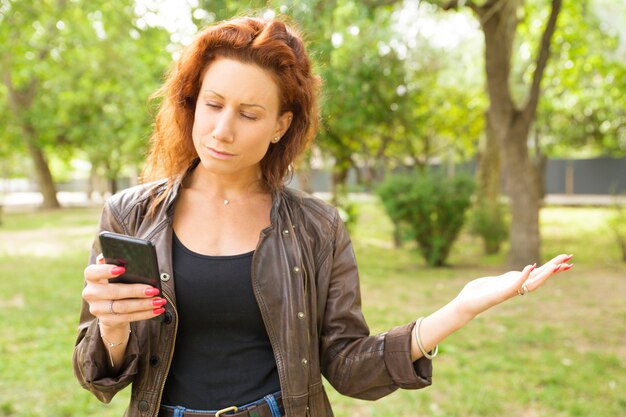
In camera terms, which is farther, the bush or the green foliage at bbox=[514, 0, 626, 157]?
the green foliage at bbox=[514, 0, 626, 157]

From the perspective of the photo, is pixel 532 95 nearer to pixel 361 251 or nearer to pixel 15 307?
pixel 361 251

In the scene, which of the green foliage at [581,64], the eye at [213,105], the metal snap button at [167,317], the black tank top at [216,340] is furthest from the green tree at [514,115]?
the metal snap button at [167,317]

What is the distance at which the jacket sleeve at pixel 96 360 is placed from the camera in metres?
1.67

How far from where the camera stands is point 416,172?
12055 mm

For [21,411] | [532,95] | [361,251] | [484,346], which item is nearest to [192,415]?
[21,411]

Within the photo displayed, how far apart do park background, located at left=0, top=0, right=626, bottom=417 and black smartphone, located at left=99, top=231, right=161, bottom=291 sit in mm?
944

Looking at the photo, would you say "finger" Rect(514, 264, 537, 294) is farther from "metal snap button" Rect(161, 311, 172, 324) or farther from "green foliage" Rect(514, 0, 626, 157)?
"green foliage" Rect(514, 0, 626, 157)

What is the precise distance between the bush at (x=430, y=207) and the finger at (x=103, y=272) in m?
9.88

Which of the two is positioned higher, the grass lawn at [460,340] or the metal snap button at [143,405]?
the metal snap button at [143,405]

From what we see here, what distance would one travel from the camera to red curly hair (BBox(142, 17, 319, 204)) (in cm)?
179

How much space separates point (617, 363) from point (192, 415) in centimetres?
522

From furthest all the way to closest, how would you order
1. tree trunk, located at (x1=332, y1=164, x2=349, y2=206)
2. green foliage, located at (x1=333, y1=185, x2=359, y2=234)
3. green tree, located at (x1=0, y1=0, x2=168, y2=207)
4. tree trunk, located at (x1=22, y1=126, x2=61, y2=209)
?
tree trunk, located at (x1=22, y1=126, x2=61, y2=209)
tree trunk, located at (x1=332, y1=164, x2=349, y2=206)
green foliage, located at (x1=333, y1=185, x2=359, y2=234)
green tree, located at (x1=0, y1=0, x2=168, y2=207)

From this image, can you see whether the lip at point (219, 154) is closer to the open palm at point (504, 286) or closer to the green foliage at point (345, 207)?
the open palm at point (504, 286)

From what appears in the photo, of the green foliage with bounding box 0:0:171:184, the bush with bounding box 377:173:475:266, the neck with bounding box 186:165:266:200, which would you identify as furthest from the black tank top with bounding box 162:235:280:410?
the bush with bounding box 377:173:475:266
